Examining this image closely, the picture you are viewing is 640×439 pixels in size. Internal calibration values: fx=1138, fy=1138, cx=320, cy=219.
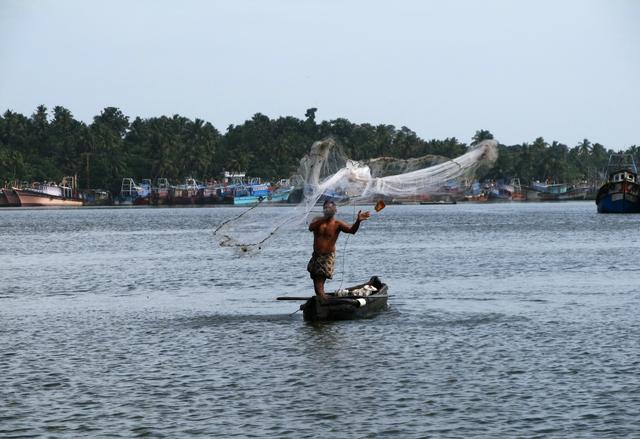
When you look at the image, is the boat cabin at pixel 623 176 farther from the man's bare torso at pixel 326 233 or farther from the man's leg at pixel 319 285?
the man's bare torso at pixel 326 233

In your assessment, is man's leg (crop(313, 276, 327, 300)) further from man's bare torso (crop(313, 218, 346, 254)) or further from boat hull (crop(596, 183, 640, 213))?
boat hull (crop(596, 183, 640, 213))

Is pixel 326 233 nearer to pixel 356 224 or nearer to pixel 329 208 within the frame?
pixel 329 208

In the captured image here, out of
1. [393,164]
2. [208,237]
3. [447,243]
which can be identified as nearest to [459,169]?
[393,164]

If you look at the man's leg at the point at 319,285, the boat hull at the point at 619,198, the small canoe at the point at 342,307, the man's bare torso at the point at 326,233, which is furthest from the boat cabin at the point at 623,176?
the man's bare torso at the point at 326,233

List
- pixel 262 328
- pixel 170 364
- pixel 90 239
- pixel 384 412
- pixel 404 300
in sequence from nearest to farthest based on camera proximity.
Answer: pixel 384 412, pixel 170 364, pixel 262 328, pixel 404 300, pixel 90 239

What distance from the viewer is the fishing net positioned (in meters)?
26.7

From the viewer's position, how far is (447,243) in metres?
82.0

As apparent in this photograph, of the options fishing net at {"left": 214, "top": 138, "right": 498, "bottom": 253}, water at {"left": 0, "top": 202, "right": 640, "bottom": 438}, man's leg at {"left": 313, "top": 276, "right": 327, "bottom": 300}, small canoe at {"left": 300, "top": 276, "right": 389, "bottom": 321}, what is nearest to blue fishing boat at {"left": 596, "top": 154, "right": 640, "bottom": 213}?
water at {"left": 0, "top": 202, "right": 640, "bottom": 438}

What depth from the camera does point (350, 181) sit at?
89.9ft

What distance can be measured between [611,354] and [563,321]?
20.6 ft

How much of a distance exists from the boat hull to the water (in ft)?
282

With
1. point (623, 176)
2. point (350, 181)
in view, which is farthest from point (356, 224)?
point (623, 176)

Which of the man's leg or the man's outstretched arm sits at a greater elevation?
the man's outstretched arm

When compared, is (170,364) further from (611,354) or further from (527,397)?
(611,354)
